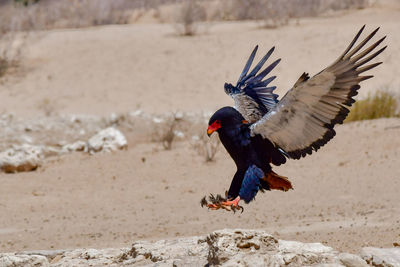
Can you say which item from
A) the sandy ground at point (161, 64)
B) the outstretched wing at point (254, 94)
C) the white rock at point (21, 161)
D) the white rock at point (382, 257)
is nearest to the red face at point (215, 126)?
the outstretched wing at point (254, 94)

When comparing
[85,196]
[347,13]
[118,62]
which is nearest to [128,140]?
[85,196]

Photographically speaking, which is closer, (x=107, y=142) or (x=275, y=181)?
(x=275, y=181)

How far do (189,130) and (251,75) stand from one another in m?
12.7

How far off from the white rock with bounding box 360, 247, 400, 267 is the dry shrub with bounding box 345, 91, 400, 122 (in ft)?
35.6

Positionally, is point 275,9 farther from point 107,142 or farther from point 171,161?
point 171,161

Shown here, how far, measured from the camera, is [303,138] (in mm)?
5148

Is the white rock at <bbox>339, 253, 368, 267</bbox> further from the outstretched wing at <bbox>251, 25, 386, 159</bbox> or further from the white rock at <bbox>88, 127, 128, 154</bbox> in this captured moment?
the white rock at <bbox>88, 127, 128, 154</bbox>

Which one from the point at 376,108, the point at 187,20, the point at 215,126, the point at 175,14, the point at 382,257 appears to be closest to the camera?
the point at 215,126

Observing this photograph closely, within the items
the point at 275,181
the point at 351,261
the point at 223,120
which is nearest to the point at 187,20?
the point at 351,261

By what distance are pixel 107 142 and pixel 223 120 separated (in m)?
11.8

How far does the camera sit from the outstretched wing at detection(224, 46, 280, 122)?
5625 mm

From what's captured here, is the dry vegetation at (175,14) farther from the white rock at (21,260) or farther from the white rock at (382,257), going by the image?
the white rock at (382,257)

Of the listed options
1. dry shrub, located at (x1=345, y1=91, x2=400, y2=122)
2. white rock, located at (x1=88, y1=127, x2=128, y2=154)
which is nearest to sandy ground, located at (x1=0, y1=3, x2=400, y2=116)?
dry shrub, located at (x1=345, y1=91, x2=400, y2=122)

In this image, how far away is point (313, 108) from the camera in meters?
5.10
